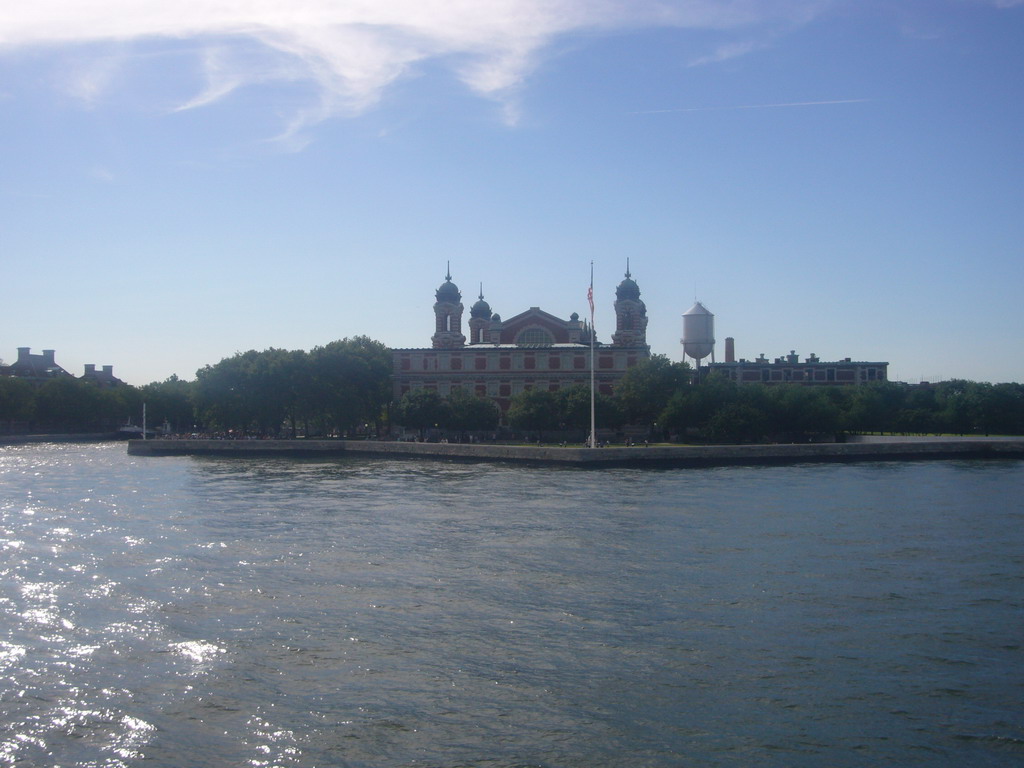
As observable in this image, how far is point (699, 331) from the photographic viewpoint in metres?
94.7

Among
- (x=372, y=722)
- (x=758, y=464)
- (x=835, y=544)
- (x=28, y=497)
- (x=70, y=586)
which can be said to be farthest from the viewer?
(x=758, y=464)

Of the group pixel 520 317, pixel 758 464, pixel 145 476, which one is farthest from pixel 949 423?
pixel 145 476

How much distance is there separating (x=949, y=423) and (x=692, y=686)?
3482 inches

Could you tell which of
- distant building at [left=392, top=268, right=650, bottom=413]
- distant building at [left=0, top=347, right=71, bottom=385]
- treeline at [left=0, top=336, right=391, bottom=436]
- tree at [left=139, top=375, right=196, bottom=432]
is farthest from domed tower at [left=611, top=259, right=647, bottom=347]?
distant building at [left=0, top=347, right=71, bottom=385]

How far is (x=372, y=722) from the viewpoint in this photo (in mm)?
13812

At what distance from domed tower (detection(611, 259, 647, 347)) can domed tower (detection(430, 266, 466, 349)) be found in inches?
685

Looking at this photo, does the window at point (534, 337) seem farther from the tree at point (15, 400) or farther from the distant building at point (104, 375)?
the distant building at point (104, 375)

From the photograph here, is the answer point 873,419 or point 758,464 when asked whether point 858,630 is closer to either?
point 758,464

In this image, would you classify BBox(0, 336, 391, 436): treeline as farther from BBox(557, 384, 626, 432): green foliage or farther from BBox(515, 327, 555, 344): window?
BBox(557, 384, 626, 432): green foliage

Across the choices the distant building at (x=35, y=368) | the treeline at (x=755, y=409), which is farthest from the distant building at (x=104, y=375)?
the treeline at (x=755, y=409)

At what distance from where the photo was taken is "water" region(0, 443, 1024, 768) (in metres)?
13.2

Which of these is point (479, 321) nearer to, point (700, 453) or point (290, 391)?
point (290, 391)

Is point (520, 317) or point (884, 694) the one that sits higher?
point (520, 317)

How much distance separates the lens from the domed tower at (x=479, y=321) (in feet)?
376
